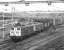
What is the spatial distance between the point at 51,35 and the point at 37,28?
1.66 ft

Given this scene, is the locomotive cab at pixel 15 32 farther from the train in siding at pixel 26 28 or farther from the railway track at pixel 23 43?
the railway track at pixel 23 43

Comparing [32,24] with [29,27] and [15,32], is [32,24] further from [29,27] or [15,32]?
[15,32]

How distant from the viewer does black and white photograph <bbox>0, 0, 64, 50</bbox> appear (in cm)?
354

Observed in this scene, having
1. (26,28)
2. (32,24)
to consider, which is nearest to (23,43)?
(26,28)

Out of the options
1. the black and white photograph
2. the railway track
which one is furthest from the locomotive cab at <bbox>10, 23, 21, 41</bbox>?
the railway track

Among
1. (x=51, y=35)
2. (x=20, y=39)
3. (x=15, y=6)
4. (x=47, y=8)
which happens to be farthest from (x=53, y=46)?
(x=15, y=6)

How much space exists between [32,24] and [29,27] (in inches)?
6.1

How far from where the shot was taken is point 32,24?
3.95 metres

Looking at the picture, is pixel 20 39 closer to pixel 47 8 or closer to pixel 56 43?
pixel 56 43

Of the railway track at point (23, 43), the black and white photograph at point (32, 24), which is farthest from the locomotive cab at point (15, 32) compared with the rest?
the railway track at point (23, 43)

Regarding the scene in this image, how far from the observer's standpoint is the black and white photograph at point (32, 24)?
3535 millimetres

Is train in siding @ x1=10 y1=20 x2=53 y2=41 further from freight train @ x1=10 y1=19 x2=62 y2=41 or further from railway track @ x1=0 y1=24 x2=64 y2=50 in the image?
railway track @ x1=0 y1=24 x2=64 y2=50

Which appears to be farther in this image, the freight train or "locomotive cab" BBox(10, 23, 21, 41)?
the freight train

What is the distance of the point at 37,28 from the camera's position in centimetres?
394
